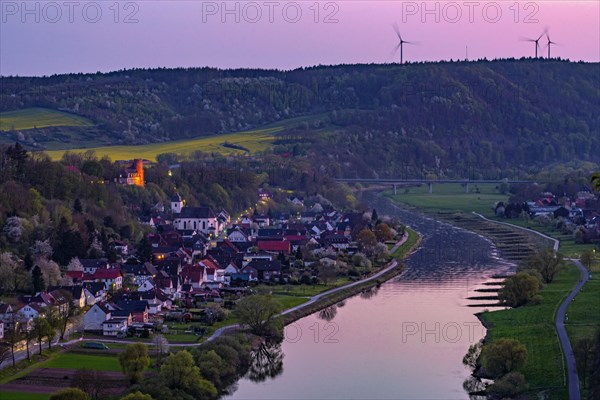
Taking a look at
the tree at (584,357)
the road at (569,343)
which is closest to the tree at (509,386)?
the road at (569,343)

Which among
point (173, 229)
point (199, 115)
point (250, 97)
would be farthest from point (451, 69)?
point (173, 229)

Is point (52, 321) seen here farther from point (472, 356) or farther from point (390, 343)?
point (472, 356)

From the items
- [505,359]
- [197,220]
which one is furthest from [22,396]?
[197,220]

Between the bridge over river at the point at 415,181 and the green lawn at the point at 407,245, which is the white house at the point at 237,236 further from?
the bridge over river at the point at 415,181

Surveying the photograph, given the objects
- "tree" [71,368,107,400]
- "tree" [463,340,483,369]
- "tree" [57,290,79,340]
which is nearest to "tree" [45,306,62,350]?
"tree" [57,290,79,340]

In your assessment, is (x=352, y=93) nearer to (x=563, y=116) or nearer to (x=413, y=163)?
(x=563, y=116)

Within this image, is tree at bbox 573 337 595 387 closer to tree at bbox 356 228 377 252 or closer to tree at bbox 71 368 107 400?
tree at bbox 71 368 107 400
